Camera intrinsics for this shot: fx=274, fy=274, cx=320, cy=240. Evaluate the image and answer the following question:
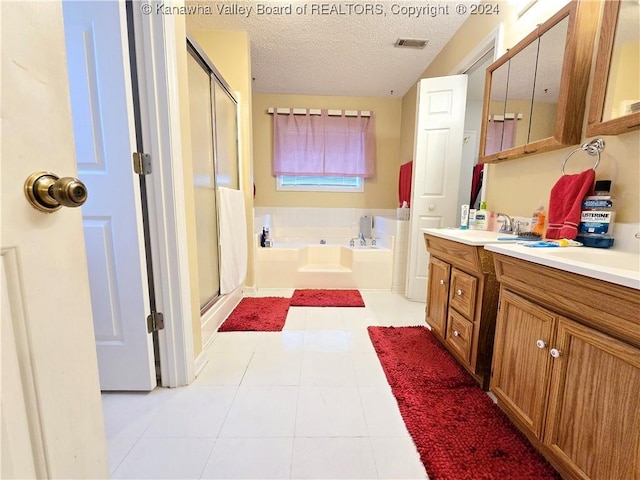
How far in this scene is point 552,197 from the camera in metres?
1.34

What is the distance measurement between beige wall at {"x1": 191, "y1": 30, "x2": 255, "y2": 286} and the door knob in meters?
2.32

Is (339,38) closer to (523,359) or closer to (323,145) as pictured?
(323,145)

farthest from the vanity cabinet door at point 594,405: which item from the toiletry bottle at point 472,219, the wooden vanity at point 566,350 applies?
the toiletry bottle at point 472,219

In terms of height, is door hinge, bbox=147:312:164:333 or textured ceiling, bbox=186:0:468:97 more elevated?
textured ceiling, bbox=186:0:468:97

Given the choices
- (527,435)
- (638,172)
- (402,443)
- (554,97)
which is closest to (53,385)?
(402,443)

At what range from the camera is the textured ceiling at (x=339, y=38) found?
6.92ft

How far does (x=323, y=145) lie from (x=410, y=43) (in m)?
1.48

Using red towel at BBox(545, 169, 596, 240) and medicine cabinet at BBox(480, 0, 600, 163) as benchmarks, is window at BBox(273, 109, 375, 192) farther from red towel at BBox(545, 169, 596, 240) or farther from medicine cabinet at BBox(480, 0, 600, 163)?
red towel at BBox(545, 169, 596, 240)

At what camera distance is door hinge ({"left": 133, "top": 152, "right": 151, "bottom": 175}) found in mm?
1212

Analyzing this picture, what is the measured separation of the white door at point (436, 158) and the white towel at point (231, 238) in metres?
1.61

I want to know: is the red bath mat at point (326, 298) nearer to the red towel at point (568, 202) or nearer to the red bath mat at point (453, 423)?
the red bath mat at point (453, 423)

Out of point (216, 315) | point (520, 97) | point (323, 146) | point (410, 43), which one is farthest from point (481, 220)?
point (323, 146)

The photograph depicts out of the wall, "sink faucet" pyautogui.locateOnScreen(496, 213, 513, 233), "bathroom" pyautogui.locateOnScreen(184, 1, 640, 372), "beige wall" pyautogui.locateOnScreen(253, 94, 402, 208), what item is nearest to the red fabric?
"bathroom" pyautogui.locateOnScreen(184, 1, 640, 372)

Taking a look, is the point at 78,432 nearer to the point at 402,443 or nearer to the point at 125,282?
the point at 125,282
